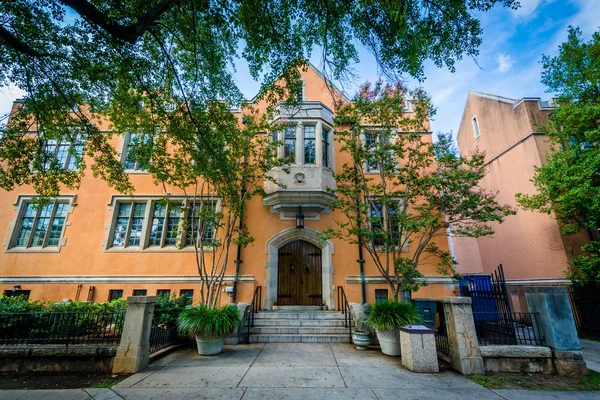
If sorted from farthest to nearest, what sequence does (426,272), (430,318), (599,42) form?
1. (426,272)
2. (599,42)
3. (430,318)

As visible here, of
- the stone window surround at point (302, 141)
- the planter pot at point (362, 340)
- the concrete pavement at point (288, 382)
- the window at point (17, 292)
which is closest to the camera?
the concrete pavement at point (288, 382)

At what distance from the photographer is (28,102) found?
622 centimetres

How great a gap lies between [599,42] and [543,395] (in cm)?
1249

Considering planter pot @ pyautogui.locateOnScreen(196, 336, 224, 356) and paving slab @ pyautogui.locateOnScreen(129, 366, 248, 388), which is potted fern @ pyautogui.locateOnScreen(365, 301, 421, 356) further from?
planter pot @ pyautogui.locateOnScreen(196, 336, 224, 356)

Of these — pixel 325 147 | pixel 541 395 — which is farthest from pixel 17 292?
pixel 541 395

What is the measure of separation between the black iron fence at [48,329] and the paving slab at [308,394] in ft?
11.8

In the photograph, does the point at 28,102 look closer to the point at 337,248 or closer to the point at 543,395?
the point at 337,248

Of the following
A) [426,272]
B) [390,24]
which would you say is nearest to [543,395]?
[426,272]

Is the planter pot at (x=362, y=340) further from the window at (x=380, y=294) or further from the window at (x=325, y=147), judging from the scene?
the window at (x=325, y=147)

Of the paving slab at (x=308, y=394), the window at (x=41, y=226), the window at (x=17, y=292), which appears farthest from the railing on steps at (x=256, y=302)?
the window at (x=17, y=292)

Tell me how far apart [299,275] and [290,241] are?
54.9 inches

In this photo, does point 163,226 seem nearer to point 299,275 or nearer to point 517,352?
point 299,275

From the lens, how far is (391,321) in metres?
6.05

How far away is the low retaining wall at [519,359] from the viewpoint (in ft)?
16.4
